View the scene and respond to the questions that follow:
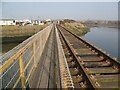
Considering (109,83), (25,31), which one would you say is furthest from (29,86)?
(25,31)

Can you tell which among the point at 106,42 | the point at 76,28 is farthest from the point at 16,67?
the point at 76,28

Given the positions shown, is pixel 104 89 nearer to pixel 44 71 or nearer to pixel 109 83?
pixel 109 83

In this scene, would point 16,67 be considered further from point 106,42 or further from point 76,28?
point 76,28

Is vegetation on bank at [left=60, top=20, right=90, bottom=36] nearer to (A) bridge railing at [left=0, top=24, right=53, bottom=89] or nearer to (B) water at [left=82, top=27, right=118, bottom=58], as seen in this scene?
(B) water at [left=82, top=27, right=118, bottom=58]

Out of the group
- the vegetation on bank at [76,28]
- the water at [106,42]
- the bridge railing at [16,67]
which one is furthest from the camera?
the vegetation on bank at [76,28]

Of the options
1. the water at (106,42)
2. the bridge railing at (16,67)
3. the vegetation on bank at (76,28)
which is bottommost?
the water at (106,42)

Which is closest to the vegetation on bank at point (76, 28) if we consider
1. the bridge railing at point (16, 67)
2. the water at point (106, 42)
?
the water at point (106, 42)

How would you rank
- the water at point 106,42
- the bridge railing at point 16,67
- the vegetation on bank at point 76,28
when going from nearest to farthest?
1. the bridge railing at point 16,67
2. the water at point 106,42
3. the vegetation on bank at point 76,28

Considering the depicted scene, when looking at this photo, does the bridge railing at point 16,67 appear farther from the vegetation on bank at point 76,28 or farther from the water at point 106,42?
the vegetation on bank at point 76,28

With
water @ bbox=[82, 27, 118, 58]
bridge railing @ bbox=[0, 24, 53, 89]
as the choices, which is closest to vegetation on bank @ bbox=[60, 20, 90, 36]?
water @ bbox=[82, 27, 118, 58]

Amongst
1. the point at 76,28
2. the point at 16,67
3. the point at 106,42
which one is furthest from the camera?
Answer: the point at 76,28

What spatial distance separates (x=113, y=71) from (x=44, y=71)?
2.39 metres

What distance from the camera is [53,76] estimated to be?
695cm

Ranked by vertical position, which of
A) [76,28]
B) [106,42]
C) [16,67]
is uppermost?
[76,28]
